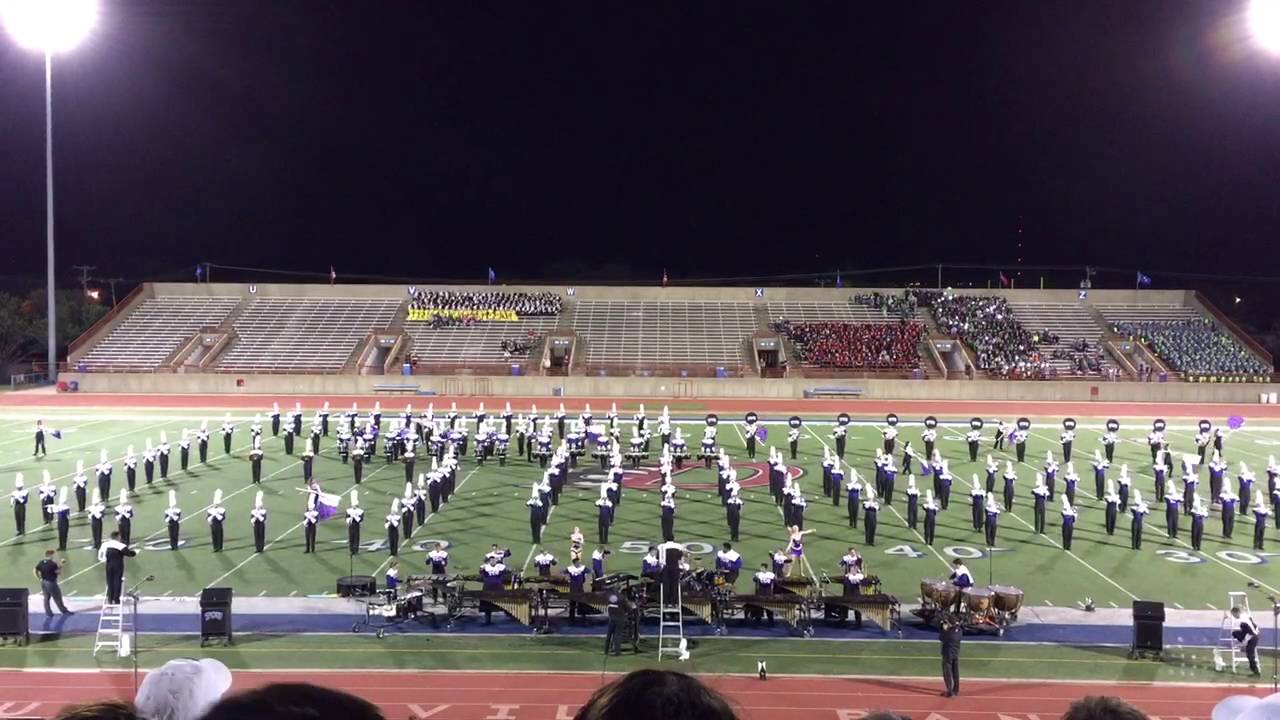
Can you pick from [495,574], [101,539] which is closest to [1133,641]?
[495,574]

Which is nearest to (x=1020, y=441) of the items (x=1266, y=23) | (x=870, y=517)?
(x=870, y=517)

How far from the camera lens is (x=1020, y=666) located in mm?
10344

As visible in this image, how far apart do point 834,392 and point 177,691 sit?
37836 millimetres

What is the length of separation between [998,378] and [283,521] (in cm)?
3178

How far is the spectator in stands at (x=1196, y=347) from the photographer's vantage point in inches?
1572

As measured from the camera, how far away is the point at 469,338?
4538 centimetres

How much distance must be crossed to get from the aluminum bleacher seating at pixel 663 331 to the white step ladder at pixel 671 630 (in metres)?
31.2

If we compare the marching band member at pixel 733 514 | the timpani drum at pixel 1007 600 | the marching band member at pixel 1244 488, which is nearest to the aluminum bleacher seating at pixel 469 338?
the marching band member at pixel 733 514

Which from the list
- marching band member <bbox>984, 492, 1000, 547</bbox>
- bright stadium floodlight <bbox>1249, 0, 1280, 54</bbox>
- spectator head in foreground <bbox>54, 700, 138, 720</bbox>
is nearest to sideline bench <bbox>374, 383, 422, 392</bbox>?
marching band member <bbox>984, 492, 1000, 547</bbox>

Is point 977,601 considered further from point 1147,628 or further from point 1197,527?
point 1197,527

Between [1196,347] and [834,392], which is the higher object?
[1196,347]

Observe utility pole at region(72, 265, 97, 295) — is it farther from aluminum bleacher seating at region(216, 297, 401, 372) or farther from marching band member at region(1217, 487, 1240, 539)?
marching band member at region(1217, 487, 1240, 539)

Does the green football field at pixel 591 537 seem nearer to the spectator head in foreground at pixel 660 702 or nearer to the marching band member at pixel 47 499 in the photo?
the marching band member at pixel 47 499

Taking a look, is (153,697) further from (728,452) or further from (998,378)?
(998,378)
